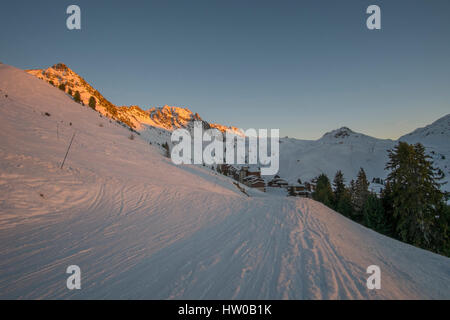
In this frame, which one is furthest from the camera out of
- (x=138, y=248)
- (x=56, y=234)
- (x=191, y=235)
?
(x=191, y=235)

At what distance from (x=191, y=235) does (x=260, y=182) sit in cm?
5190

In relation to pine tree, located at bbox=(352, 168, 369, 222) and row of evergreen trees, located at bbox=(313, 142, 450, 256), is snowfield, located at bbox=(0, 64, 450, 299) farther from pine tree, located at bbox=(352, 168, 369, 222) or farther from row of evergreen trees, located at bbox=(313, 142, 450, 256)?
pine tree, located at bbox=(352, 168, 369, 222)

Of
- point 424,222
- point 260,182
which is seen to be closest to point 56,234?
point 424,222

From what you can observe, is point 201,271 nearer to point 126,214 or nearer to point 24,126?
point 126,214

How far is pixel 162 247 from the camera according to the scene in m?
5.31

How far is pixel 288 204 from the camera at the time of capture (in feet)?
39.2

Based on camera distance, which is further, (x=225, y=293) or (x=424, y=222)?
(x=424, y=222)

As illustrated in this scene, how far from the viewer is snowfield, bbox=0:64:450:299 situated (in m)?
3.55

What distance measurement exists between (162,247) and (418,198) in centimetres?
1957

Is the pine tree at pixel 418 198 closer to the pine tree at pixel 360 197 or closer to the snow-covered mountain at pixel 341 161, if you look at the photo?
the pine tree at pixel 360 197

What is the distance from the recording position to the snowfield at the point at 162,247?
11.6 ft

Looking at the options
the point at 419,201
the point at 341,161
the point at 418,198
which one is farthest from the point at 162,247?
the point at 341,161

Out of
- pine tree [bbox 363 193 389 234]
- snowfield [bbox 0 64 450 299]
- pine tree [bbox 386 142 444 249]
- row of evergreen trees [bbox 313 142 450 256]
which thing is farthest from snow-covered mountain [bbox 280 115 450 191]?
snowfield [bbox 0 64 450 299]

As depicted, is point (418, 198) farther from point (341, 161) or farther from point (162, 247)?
point (341, 161)
